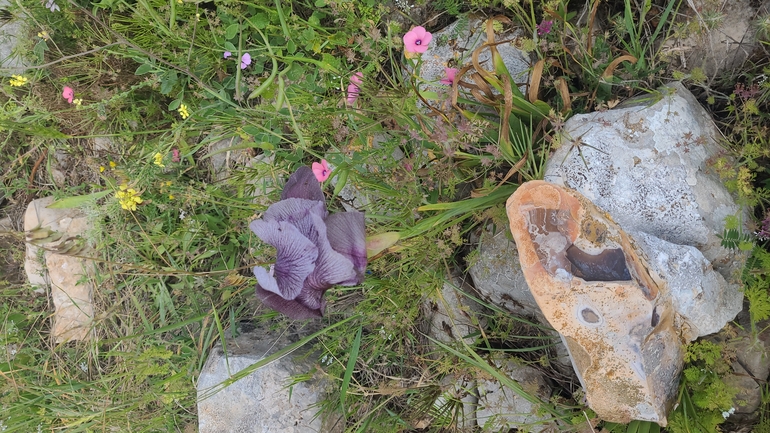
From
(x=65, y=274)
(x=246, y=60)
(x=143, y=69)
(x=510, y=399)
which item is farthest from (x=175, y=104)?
(x=510, y=399)

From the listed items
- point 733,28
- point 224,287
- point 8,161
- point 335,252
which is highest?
point 733,28

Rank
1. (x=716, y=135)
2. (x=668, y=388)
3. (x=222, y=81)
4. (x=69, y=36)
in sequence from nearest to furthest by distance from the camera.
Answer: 1. (x=668, y=388)
2. (x=716, y=135)
3. (x=222, y=81)
4. (x=69, y=36)

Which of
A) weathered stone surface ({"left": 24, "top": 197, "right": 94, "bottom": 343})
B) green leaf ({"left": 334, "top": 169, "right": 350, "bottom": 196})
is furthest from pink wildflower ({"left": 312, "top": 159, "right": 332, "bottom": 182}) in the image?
weathered stone surface ({"left": 24, "top": 197, "right": 94, "bottom": 343})

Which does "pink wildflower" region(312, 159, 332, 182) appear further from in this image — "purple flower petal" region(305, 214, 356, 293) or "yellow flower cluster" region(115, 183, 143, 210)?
"yellow flower cluster" region(115, 183, 143, 210)

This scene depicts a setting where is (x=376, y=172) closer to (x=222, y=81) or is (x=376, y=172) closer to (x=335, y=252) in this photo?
(x=335, y=252)

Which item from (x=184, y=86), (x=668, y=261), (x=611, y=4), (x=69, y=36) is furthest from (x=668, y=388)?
(x=69, y=36)

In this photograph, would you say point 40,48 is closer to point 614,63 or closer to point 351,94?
point 351,94
